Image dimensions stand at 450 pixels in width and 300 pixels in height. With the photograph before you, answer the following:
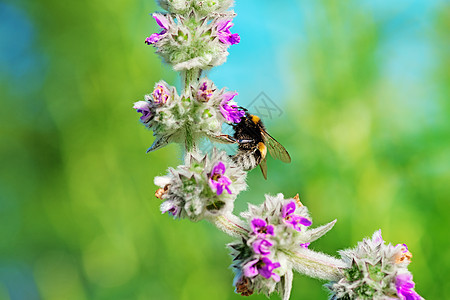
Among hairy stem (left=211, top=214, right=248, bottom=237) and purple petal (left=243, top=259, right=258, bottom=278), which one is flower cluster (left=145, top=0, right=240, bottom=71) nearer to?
hairy stem (left=211, top=214, right=248, bottom=237)

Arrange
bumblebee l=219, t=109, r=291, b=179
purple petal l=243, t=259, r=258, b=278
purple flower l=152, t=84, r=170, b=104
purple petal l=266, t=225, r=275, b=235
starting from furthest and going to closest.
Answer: bumblebee l=219, t=109, r=291, b=179 < purple flower l=152, t=84, r=170, b=104 < purple petal l=266, t=225, r=275, b=235 < purple petal l=243, t=259, r=258, b=278

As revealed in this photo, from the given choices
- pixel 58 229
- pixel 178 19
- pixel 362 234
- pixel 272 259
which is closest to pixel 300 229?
pixel 272 259

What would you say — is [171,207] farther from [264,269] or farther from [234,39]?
[234,39]

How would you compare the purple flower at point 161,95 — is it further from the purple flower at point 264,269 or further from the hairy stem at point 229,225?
the purple flower at point 264,269

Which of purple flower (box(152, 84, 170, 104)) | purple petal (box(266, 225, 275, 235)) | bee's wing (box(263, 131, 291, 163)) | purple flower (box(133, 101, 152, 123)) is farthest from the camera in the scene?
bee's wing (box(263, 131, 291, 163))

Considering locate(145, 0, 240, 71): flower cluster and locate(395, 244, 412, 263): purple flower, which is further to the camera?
locate(145, 0, 240, 71): flower cluster

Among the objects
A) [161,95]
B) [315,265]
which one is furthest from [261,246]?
[161,95]

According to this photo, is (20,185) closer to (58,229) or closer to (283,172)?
(58,229)

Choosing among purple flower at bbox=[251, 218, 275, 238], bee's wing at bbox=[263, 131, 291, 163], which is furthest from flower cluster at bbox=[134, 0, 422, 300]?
bee's wing at bbox=[263, 131, 291, 163]
